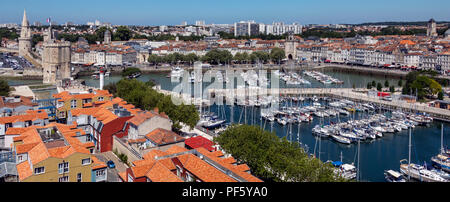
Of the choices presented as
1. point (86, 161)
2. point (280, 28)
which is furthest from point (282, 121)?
point (280, 28)

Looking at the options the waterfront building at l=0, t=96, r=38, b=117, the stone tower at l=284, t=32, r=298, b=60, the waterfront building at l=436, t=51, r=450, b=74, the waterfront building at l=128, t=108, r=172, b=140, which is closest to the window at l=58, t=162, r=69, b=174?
the waterfront building at l=128, t=108, r=172, b=140

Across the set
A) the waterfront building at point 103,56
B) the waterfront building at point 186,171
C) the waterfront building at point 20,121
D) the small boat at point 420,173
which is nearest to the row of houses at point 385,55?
the waterfront building at point 103,56

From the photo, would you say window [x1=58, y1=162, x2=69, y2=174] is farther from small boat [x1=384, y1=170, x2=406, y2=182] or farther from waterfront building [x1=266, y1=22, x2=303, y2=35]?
waterfront building [x1=266, y1=22, x2=303, y2=35]

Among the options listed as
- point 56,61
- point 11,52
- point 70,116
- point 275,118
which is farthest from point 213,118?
point 11,52

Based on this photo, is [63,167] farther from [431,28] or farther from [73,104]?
[431,28]

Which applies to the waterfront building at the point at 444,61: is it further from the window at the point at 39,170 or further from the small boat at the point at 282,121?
the window at the point at 39,170

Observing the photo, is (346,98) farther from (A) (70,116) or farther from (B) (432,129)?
(A) (70,116)

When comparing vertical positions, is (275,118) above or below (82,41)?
below
